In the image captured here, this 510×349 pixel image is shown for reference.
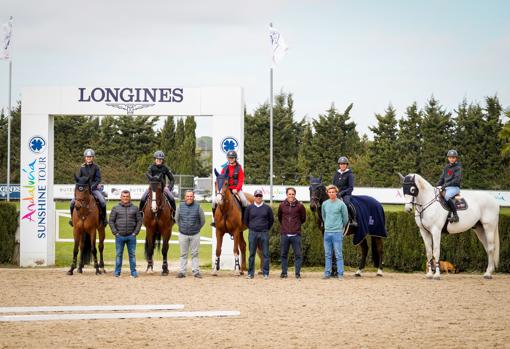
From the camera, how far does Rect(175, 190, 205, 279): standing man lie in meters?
14.9

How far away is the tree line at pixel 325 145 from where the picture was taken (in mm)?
49469

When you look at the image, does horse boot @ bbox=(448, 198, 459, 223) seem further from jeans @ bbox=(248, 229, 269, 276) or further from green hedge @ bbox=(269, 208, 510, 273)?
jeans @ bbox=(248, 229, 269, 276)

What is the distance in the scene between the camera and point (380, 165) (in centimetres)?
4972

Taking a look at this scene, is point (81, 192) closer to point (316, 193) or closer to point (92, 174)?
point (92, 174)

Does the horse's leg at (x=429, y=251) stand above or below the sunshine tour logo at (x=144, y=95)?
below

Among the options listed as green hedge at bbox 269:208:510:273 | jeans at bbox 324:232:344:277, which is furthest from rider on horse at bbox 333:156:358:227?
green hedge at bbox 269:208:510:273

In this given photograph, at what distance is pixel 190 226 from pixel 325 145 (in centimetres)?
3740

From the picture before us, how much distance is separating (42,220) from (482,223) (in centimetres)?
1026

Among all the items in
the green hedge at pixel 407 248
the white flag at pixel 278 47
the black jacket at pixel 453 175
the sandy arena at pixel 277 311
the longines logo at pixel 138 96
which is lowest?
the sandy arena at pixel 277 311

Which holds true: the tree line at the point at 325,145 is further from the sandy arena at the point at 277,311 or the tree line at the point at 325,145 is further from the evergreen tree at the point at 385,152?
the sandy arena at the point at 277,311

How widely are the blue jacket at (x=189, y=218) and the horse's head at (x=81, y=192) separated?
6.26 ft

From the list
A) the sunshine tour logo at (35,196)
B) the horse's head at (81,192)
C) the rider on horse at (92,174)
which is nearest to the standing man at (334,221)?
the rider on horse at (92,174)

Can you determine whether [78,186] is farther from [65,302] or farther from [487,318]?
[487,318]

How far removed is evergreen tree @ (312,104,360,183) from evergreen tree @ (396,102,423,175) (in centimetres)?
395
